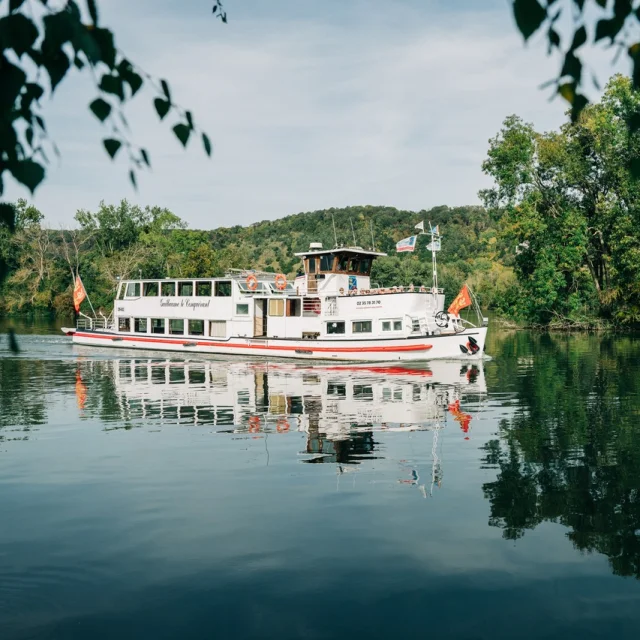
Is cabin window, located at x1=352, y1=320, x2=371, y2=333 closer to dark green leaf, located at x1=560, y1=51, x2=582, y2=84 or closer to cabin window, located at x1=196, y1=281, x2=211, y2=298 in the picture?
cabin window, located at x1=196, y1=281, x2=211, y2=298

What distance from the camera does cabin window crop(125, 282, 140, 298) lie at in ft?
154

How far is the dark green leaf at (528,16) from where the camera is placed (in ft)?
10.3

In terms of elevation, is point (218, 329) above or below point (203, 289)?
below

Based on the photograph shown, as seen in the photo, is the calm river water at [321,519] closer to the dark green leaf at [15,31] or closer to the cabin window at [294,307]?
the dark green leaf at [15,31]

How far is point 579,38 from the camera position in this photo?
3420mm

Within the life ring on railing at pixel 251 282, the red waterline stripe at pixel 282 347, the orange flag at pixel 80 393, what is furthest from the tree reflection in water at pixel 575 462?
the life ring on railing at pixel 251 282

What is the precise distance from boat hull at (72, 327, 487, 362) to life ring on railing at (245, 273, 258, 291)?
311 centimetres

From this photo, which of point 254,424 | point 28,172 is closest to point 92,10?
point 28,172

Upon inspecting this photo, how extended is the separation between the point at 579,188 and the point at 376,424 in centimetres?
5457

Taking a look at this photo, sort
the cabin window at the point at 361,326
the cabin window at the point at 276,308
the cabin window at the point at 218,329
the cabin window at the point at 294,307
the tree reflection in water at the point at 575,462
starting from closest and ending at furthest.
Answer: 1. the tree reflection in water at the point at 575,462
2. the cabin window at the point at 361,326
3. the cabin window at the point at 294,307
4. the cabin window at the point at 276,308
5. the cabin window at the point at 218,329

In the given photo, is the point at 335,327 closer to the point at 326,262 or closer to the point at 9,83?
the point at 326,262

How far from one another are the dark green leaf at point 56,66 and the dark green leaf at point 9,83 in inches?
8.9

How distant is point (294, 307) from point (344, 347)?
4891 millimetres

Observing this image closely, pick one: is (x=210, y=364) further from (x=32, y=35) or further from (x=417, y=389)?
(x=32, y=35)
